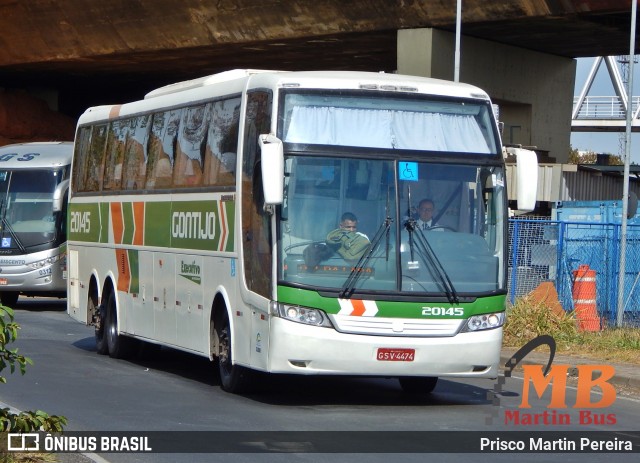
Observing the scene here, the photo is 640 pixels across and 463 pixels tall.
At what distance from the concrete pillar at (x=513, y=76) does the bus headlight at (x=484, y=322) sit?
18558 millimetres

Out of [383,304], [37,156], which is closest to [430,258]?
[383,304]

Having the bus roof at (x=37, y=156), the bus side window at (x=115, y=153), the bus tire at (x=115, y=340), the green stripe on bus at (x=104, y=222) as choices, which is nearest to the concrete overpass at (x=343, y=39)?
the bus roof at (x=37, y=156)

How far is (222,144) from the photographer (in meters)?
14.1

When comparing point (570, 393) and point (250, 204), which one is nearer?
point (250, 204)

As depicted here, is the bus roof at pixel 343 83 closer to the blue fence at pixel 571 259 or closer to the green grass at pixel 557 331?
the green grass at pixel 557 331

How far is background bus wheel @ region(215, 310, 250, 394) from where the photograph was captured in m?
13.5

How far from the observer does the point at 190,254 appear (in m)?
15.0

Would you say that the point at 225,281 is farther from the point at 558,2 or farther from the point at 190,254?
the point at 558,2

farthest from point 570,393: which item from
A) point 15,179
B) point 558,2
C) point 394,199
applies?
point 15,179

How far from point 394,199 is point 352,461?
3.80m

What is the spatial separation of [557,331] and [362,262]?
25.2ft

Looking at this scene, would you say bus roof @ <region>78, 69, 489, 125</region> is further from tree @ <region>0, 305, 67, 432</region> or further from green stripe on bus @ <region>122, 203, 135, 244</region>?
tree @ <region>0, 305, 67, 432</region>

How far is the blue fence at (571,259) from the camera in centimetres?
2242

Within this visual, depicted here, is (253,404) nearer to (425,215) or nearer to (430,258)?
(430,258)
